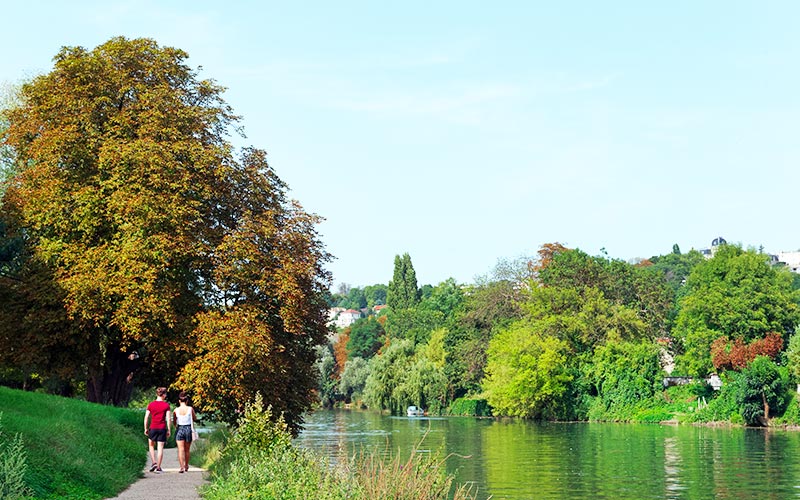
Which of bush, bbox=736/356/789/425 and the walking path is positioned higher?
bush, bbox=736/356/789/425

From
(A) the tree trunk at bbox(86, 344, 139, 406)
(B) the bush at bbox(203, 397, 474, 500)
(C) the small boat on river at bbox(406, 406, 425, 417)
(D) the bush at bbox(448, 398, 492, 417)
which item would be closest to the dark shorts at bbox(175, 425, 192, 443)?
(B) the bush at bbox(203, 397, 474, 500)

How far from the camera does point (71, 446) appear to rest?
73.7ft

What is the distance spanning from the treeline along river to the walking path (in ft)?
11.5

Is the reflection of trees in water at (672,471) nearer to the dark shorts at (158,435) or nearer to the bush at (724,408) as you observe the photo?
the dark shorts at (158,435)

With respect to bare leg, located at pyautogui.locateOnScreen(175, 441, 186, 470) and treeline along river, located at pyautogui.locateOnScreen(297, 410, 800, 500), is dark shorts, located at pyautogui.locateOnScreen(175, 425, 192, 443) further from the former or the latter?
treeline along river, located at pyautogui.locateOnScreen(297, 410, 800, 500)

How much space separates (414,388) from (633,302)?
25335 mm

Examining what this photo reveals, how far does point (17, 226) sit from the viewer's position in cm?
3706

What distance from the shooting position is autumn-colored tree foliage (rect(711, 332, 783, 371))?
71.9 meters

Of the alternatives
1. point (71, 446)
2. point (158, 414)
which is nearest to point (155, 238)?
point (158, 414)

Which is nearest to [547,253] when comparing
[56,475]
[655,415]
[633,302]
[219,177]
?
[633,302]

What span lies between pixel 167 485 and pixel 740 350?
5858cm

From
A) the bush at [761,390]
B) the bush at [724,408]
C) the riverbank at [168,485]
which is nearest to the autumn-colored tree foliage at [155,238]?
the riverbank at [168,485]

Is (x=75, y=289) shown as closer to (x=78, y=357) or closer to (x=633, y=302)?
(x=78, y=357)

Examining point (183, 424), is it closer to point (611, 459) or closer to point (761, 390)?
point (611, 459)
